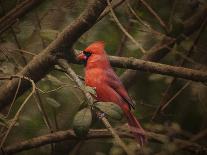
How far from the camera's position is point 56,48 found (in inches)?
81.5

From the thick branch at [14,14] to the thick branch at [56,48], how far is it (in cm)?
42

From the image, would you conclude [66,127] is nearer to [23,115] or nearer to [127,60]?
[23,115]

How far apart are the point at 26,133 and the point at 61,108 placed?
224mm

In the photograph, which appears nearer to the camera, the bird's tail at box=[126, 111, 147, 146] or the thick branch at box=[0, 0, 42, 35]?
the bird's tail at box=[126, 111, 147, 146]

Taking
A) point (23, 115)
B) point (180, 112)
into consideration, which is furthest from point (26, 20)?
point (180, 112)

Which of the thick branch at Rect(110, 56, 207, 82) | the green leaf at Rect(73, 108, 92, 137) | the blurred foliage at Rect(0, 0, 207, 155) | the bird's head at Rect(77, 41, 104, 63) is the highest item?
the green leaf at Rect(73, 108, 92, 137)

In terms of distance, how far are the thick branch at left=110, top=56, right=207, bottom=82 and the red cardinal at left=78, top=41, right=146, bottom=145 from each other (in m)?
0.10

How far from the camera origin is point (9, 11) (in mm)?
2645

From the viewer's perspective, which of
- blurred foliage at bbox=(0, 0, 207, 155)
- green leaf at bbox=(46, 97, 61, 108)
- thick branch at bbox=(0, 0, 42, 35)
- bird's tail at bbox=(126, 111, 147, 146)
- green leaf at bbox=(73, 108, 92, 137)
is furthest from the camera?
blurred foliage at bbox=(0, 0, 207, 155)

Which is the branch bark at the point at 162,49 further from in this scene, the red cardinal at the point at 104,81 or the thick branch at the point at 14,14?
the thick branch at the point at 14,14

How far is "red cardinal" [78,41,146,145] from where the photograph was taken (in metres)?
2.16

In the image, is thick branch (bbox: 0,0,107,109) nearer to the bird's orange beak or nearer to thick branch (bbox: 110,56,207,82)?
the bird's orange beak

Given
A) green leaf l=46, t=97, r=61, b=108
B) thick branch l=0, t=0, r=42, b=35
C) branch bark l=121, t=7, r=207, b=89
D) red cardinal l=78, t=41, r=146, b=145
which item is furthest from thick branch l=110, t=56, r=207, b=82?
thick branch l=0, t=0, r=42, b=35

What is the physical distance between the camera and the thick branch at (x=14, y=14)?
8.30 ft
